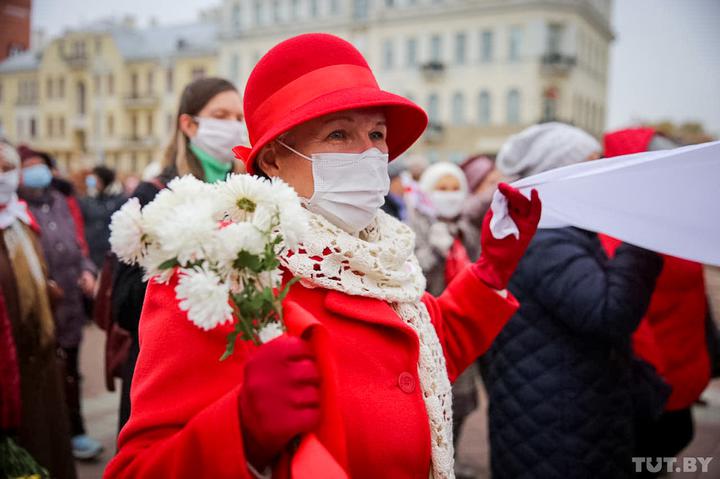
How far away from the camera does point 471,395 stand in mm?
4719

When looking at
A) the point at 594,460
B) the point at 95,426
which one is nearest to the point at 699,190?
the point at 594,460

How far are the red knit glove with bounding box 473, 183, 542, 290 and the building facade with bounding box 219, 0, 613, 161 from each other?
40.2 metres

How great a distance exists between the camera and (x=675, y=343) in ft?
11.1

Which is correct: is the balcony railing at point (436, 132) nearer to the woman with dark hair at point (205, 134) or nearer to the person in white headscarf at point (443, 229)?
the person in white headscarf at point (443, 229)

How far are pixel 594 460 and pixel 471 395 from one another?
2.05m

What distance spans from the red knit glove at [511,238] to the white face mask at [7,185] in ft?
10.1

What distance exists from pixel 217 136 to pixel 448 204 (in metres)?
2.84

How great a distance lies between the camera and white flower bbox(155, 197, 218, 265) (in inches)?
48.3

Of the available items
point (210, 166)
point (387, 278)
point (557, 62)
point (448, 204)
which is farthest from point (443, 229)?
point (557, 62)

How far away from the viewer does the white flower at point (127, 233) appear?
4.24 ft

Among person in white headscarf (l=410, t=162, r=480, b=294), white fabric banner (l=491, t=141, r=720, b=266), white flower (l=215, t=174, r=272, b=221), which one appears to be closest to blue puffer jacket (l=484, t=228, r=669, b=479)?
white fabric banner (l=491, t=141, r=720, b=266)

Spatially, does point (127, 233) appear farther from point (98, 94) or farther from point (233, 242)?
point (98, 94)

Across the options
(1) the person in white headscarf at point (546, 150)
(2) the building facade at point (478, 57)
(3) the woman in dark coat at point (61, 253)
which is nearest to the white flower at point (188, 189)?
(1) the person in white headscarf at point (546, 150)

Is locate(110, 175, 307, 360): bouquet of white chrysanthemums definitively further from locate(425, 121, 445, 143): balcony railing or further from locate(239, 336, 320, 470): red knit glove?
locate(425, 121, 445, 143): balcony railing
